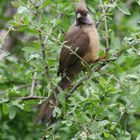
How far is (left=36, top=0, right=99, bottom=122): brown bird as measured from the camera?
453 cm

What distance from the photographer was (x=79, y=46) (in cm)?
468

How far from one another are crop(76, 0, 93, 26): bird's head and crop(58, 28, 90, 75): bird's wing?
0.23ft

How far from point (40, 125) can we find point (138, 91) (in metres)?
2.26

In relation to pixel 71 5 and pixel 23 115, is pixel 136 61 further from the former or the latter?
pixel 23 115

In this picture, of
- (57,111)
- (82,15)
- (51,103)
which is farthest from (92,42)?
(57,111)

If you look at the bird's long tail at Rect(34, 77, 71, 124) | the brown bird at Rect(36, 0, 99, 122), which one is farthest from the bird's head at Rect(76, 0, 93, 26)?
the bird's long tail at Rect(34, 77, 71, 124)

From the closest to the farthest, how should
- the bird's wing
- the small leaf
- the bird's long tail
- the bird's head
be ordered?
the small leaf
the bird's long tail
the bird's wing
the bird's head

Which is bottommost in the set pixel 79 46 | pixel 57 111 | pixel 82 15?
pixel 57 111

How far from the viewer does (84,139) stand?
3781 millimetres

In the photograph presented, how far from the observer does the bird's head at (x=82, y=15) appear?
A: 15.1 ft

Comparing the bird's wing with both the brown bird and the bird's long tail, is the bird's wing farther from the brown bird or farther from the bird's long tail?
the bird's long tail

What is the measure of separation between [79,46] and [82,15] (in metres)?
0.23

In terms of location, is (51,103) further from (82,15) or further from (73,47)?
(82,15)

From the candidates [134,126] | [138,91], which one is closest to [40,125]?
[134,126]
